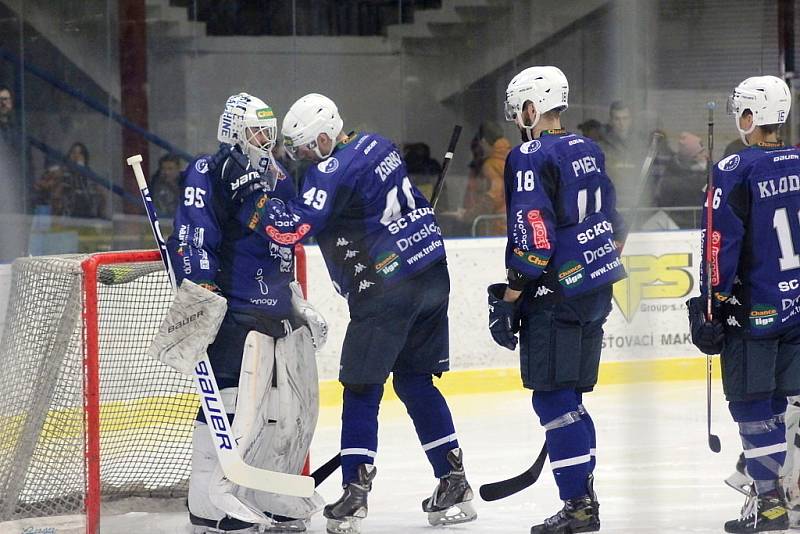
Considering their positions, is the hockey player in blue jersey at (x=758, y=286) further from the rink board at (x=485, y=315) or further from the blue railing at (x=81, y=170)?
the blue railing at (x=81, y=170)

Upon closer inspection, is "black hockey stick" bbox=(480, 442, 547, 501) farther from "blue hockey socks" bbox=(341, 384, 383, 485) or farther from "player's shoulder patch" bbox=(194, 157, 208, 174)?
"player's shoulder patch" bbox=(194, 157, 208, 174)

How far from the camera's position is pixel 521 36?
8508 millimetres

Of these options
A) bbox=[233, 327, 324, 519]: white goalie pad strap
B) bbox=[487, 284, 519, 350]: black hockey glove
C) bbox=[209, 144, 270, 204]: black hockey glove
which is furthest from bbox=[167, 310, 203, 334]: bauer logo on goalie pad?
bbox=[487, 284, 519, 350]: black hockey glove

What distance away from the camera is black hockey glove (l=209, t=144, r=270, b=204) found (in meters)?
3.82

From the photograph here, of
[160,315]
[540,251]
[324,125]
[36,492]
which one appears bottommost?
[36,492]

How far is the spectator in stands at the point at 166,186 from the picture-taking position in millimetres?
7461

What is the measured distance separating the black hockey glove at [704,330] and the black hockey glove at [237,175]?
1.23 m

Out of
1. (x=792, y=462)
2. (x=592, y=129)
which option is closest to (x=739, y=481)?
(x=792, y=462)

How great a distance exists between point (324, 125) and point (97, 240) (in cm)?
370

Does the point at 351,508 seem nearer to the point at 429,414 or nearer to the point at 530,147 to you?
the point at 429,414

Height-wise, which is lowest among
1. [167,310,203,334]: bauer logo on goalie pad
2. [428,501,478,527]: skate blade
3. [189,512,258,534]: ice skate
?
[428,501,478,527]: skate blade

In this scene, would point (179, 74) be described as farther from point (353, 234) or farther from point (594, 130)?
point (353, 234)

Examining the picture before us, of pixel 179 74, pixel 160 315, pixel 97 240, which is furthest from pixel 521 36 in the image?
pixel 160 315

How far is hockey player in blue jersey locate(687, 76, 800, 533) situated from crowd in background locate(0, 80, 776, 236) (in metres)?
3.04
